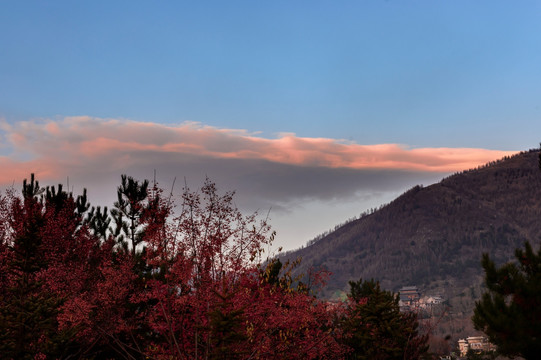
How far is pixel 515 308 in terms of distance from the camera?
1515 centimetres

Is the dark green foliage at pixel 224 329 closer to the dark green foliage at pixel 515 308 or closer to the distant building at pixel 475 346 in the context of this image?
the dark green foliage at pixel 515 308

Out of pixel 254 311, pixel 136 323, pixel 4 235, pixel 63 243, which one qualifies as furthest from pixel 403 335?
pixel 4 235

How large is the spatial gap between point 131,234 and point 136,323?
301 inches

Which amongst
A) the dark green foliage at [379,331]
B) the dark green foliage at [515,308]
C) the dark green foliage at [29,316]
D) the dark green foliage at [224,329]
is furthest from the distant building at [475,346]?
the dark green foliage at [224,329]

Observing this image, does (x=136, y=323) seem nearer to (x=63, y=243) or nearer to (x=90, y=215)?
(x=63, y=243)

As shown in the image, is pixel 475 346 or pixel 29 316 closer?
pixel 29 316

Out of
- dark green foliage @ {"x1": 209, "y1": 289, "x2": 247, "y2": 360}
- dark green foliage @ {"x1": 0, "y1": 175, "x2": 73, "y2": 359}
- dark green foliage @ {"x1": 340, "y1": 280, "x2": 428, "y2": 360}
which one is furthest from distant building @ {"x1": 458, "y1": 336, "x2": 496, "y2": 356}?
dark green foliage @ {"x1": 209, "y1": 289, "x2": 247, "y2": 360}

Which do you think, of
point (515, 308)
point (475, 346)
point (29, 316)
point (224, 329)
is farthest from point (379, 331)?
point (475, 346)

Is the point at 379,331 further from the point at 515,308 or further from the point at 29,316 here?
the point at 29,316

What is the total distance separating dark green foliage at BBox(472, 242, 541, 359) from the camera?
14.8m

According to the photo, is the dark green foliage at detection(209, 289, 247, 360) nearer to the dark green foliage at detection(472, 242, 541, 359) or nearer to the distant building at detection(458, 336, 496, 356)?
the dark green foliage at detection(472, 242, 541, 359)

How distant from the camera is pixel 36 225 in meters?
21.5

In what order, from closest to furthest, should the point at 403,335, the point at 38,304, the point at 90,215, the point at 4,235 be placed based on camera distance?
the point at 38,304 < the point at 403,335 < the point at 4,235 < the point at 90,215

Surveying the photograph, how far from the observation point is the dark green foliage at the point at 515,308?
14789mm
